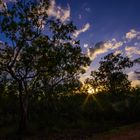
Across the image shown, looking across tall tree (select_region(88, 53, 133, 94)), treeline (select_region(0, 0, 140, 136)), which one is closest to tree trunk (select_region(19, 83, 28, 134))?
treeline (select_region(0, 0, 140, 136))

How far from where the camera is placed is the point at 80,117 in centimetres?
4125

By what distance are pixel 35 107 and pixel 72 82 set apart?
42.1 feet

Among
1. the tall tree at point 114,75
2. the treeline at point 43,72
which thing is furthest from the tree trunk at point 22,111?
the tall tree at point 114,75

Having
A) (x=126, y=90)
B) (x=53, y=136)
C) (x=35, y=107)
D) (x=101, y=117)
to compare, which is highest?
(x=126, y=90)

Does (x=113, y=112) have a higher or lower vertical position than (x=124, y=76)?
lower

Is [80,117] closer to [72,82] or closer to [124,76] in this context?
[72,82]

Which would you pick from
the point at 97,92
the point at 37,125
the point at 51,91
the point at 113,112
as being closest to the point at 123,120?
the point at 113,112

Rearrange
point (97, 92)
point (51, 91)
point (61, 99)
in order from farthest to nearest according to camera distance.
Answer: point (97, 92) → point (61, 99) → point (51, 91)

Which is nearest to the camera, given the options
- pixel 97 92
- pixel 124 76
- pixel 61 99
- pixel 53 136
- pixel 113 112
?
pixel 53 136

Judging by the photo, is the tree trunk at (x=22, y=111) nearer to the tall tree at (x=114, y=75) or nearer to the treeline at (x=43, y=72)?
the treeline at (x=43, y=72)

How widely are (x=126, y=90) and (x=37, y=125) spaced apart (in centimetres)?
3374

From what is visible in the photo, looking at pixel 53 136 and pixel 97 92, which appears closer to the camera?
pixel 53 136

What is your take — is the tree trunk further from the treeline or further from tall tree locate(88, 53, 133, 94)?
tall tree locate(88, 53, 133, 94)

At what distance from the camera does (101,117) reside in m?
40.6
